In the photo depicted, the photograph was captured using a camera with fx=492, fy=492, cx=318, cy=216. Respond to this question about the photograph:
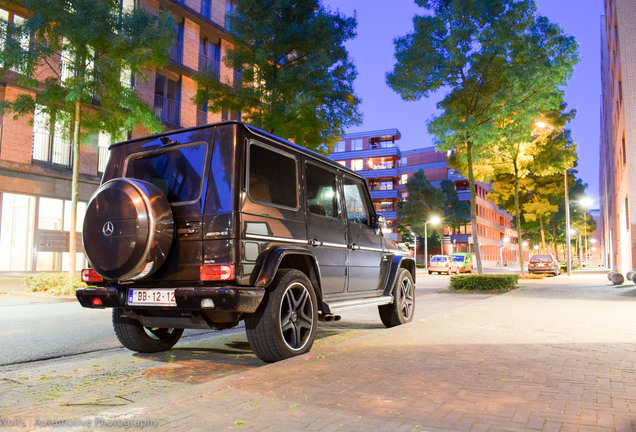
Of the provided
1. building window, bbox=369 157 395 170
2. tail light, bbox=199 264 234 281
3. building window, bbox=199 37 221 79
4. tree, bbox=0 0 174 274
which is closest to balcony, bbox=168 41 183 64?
building window, bbox=199 37 221 79

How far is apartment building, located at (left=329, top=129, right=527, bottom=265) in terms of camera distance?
75938mm

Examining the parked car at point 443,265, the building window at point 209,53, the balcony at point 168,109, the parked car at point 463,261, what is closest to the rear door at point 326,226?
the balcony at point 168,109

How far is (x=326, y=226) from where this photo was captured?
5.97m

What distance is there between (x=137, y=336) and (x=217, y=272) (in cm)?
180

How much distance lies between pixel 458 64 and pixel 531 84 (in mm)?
2466

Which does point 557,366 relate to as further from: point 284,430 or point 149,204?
point 149,204

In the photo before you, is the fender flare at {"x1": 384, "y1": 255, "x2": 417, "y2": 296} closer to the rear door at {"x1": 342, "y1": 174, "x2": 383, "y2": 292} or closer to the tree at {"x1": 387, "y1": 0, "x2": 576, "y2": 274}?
the rear door at {"x1": 342, "y1": 174, "x2": 383, "y2": 292}

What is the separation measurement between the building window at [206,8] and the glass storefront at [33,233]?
1329 centimetres

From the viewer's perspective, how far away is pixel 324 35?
60.3ft

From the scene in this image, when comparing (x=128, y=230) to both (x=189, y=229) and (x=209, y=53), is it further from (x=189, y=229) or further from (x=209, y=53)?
(x=209, y=53)

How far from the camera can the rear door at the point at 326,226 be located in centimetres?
569

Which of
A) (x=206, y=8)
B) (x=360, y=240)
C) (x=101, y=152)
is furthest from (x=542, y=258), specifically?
(x=360, y=240)

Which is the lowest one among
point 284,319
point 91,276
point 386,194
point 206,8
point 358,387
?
point 358,387

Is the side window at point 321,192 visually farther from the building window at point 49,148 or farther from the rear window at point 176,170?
the building window at point 49,148
